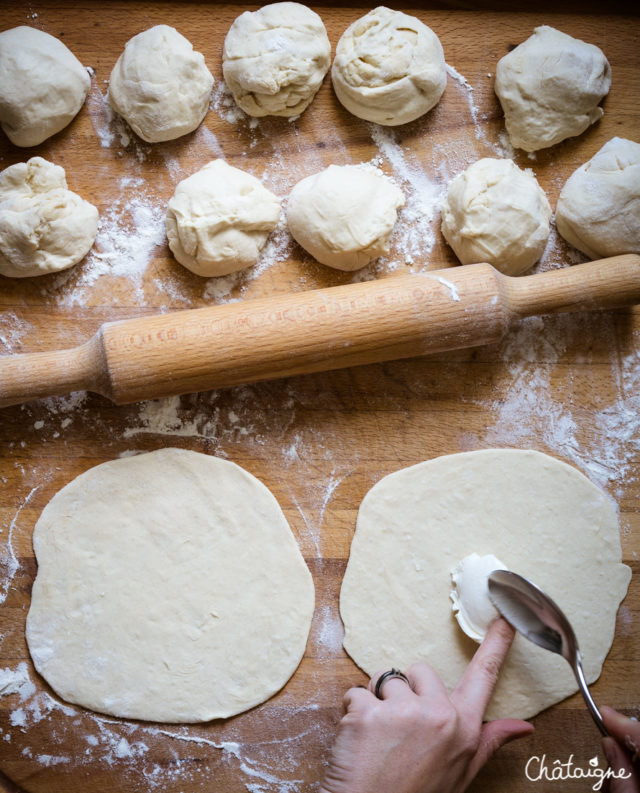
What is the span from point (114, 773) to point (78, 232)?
1367 mm

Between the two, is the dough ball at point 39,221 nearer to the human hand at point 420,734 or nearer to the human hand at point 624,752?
the human hand at point 420,734

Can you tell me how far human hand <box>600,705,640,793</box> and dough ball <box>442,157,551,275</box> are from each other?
1140mm

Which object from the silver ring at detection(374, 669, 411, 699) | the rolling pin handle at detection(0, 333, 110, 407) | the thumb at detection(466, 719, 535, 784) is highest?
the rolling pin handle at detection(0, 333, 110, 407)

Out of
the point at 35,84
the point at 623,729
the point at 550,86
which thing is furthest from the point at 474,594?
the point at 35,84

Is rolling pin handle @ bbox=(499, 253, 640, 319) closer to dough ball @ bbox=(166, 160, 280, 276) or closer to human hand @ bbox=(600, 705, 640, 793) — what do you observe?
dough ball @ bbox=(166, 160, 280, 276)

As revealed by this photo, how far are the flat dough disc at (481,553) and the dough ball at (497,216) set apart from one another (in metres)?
0.52

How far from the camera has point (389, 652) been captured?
5.71 feet

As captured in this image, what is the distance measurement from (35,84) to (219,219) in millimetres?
579

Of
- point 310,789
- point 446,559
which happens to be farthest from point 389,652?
point 310,789

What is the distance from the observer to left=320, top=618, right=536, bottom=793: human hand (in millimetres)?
1537

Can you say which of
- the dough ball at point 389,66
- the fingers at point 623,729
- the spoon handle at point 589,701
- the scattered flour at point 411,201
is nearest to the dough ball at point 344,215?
the scattered flour at point 411,201

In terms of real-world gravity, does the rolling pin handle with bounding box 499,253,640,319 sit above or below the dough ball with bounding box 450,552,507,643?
above

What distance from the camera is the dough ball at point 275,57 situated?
5.76ft

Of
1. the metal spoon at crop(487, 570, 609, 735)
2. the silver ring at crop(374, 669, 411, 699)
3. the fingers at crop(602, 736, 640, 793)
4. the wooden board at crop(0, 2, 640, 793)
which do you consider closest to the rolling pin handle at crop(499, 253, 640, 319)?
the wooden board at crop(0, 2, 640, 793)
